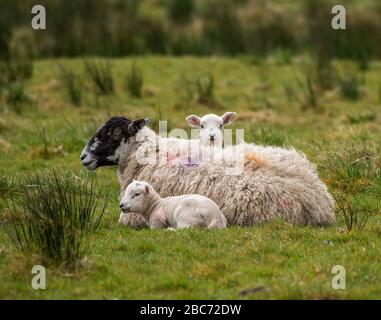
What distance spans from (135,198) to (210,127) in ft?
7.07

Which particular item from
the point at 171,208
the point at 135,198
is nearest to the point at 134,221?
the point at 135,198

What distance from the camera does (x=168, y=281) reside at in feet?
23.2

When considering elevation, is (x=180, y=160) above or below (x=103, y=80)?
below

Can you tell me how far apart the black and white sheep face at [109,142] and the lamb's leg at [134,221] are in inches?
30.6

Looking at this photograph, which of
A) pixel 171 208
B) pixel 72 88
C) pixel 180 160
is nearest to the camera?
pixel 171 208

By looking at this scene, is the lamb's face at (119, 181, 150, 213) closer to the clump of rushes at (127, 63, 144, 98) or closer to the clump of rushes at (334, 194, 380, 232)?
the clump of rushes at (334, 194, 380, 232)

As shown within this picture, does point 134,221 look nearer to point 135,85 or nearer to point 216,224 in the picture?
point 216,224

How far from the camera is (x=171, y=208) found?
8695 millimetres

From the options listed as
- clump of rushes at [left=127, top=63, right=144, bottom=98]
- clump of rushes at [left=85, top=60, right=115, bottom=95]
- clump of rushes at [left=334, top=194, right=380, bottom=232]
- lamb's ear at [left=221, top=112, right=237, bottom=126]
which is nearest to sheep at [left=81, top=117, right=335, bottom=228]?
clump of rushes at [left=334, top=194, right=380, bottom=232]

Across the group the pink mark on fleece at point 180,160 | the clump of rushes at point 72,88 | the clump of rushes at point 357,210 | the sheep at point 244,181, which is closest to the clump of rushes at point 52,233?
the sheep at point 244,181

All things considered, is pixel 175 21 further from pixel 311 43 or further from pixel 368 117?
pixel 368 117

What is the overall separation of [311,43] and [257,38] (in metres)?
1.29

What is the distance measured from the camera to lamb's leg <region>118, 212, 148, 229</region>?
29.8 ft
